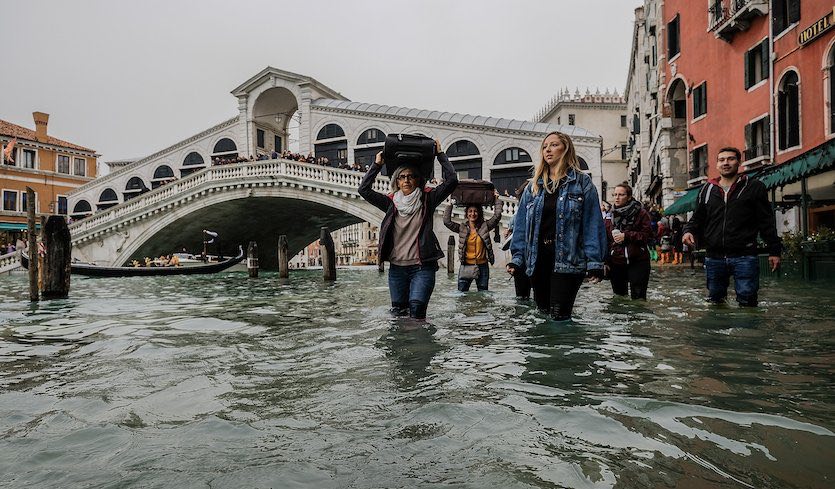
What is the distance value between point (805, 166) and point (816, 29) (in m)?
5.03

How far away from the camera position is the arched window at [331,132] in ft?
113

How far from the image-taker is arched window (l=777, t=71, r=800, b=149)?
14.2 metres

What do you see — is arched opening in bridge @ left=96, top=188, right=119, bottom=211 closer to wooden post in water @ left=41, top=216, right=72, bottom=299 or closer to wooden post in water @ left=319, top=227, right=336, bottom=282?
wooden post in water @ left=319, top=227, right=336, bottom=282

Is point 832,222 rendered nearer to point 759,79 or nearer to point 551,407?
point 759,79

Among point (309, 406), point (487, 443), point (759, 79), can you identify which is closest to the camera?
point (487, 443)

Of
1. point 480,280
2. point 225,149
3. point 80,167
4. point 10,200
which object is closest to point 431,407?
point 480,280

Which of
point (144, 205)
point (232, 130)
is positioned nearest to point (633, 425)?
point (144, 205)

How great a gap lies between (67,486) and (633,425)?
5.98 ft

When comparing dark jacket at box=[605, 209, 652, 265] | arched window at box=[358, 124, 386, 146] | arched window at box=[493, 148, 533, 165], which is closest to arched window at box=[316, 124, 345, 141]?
arched window at box=[358, 124, 386, 146]

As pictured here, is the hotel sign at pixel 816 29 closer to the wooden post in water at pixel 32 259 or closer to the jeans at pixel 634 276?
the jeans at pixel 634 276

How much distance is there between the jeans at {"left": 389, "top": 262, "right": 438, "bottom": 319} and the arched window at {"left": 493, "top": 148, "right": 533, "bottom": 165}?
89.4ft

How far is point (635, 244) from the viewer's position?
21.0ft

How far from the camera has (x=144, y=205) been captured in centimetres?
2659

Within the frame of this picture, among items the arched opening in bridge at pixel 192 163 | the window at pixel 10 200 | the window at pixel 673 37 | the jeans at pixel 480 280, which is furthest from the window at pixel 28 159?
the jeans at pixel 480 280
